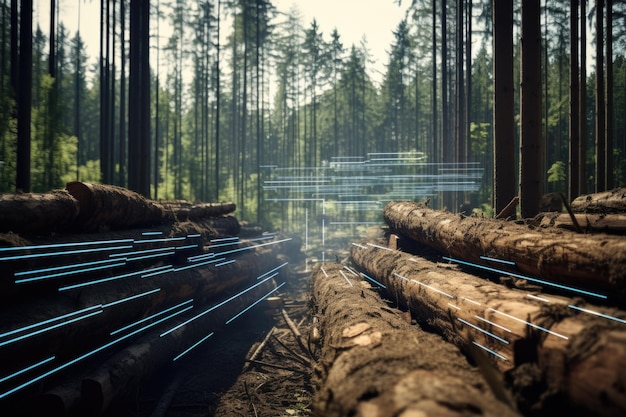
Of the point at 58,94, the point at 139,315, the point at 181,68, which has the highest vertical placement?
the point at 181,68

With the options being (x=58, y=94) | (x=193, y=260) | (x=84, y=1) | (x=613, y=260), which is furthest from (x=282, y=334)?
(x=84, y=1)

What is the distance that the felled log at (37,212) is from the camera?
4.74 meters

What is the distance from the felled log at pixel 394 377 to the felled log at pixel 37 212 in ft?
13.3

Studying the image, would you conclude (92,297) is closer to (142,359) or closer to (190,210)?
(142,359)

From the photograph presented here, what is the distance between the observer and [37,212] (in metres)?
5.02

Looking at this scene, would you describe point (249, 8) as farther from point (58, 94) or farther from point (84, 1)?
point (58, 94)

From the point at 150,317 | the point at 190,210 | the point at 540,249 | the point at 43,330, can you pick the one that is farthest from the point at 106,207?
the point at 540,249

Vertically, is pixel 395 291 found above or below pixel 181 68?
below

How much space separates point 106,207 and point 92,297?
5.48ft

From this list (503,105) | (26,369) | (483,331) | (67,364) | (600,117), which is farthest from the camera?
(600,117)

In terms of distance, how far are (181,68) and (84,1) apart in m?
17.8

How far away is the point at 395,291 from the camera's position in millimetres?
6320

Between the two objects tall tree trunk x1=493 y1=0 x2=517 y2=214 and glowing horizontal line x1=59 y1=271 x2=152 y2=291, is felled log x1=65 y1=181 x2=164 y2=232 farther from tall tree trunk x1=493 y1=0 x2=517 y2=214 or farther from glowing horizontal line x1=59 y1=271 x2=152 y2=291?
tall tree trunk x1=493 y1=0 x2=517 y2=214

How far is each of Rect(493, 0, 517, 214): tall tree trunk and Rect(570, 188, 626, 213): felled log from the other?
4.72 feet
